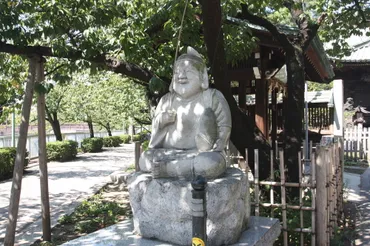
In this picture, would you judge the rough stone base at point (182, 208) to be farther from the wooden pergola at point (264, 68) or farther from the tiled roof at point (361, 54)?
the tiled roof at point (361, 54)

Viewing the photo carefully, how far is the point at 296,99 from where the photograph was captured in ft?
18.2

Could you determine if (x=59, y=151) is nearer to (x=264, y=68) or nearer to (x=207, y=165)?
(x=264, y=68)

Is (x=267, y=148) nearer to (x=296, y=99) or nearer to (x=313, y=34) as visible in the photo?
(x=296, y=99)

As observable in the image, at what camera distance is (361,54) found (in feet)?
55.1

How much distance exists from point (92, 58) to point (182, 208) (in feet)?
10.1

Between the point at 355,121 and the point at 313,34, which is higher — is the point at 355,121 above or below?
below

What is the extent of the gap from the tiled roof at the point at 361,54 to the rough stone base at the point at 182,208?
14.0m

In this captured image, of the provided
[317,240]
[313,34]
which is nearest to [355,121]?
[313,34]

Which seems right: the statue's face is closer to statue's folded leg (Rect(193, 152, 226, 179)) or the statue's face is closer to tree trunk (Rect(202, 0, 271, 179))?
statue's folded leg (Rect(193, 152, 226, 179))

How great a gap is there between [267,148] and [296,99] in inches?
35.8

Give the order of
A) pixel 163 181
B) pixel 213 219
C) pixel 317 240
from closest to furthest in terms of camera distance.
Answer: pixel 213 219 < pixel 163 181 < pixel 317 240

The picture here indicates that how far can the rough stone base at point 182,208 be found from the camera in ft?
9.47

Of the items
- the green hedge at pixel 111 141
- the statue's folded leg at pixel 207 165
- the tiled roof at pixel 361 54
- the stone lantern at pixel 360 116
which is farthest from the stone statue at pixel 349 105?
the green hedge at pixel 111 141

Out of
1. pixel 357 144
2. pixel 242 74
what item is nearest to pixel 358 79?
pixel 357 144
